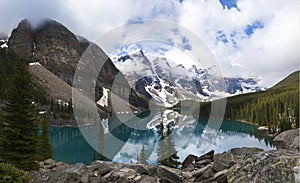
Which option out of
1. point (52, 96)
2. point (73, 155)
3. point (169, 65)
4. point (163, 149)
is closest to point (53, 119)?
point (52, 96)

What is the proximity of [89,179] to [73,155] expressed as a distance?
4341 cm

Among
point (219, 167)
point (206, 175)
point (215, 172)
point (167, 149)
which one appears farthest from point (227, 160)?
point (167, 149)

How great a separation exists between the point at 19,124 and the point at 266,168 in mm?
14930

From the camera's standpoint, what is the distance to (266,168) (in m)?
6.57

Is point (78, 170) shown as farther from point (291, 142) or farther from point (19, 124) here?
point (291, 142)

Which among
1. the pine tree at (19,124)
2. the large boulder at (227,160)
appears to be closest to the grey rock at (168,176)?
the large boulder at (227,160)

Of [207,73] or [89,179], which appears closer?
[89,179]

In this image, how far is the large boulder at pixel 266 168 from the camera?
6.32 meters

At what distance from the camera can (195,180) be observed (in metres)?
10.3

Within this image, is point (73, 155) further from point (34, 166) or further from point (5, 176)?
point (5, 176)

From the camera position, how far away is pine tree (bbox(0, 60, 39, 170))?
16.0 metres

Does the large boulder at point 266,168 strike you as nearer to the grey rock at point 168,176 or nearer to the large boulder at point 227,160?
the large boulder at point 227,160

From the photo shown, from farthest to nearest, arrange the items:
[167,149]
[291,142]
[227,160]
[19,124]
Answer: [291,142]
[167,149]
[19,124]
[227,160]

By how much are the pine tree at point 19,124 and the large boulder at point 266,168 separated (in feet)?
42.9
